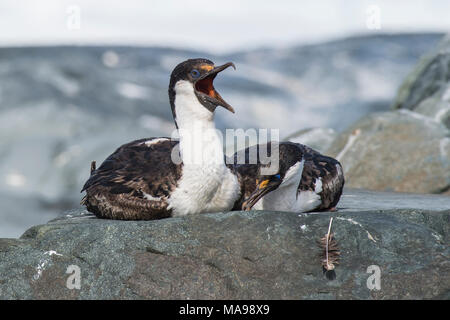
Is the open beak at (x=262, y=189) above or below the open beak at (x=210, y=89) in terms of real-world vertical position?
below

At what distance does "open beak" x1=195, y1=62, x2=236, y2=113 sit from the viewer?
22.9 feet

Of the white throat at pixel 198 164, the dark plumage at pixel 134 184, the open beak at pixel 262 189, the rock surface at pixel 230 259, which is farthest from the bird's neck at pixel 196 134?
the rock surface at pixel 230 259

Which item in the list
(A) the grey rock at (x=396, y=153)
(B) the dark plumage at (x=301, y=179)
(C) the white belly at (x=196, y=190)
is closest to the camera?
(C) the white belly at (x=196, y=190)

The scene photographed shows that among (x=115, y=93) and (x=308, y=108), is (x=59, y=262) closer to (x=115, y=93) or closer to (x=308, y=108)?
(x=115, y=93)

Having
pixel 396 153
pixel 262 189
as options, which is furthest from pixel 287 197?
pixel 396 153

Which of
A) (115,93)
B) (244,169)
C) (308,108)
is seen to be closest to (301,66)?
(308,108)

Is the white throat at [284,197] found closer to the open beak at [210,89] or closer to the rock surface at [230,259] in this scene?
the rock surface at [230,259]

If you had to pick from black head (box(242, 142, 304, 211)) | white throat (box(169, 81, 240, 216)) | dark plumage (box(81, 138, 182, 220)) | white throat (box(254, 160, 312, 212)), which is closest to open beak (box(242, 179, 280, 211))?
black head (box(242, 142, 304, 211))

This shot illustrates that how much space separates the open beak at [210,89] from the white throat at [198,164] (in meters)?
0.09

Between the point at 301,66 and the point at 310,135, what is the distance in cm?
2330

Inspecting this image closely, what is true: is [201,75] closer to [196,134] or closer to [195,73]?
[195,73]

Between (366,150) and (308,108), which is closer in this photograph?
(366,150)

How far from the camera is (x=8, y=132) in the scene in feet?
87.7

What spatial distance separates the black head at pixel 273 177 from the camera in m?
7.15
